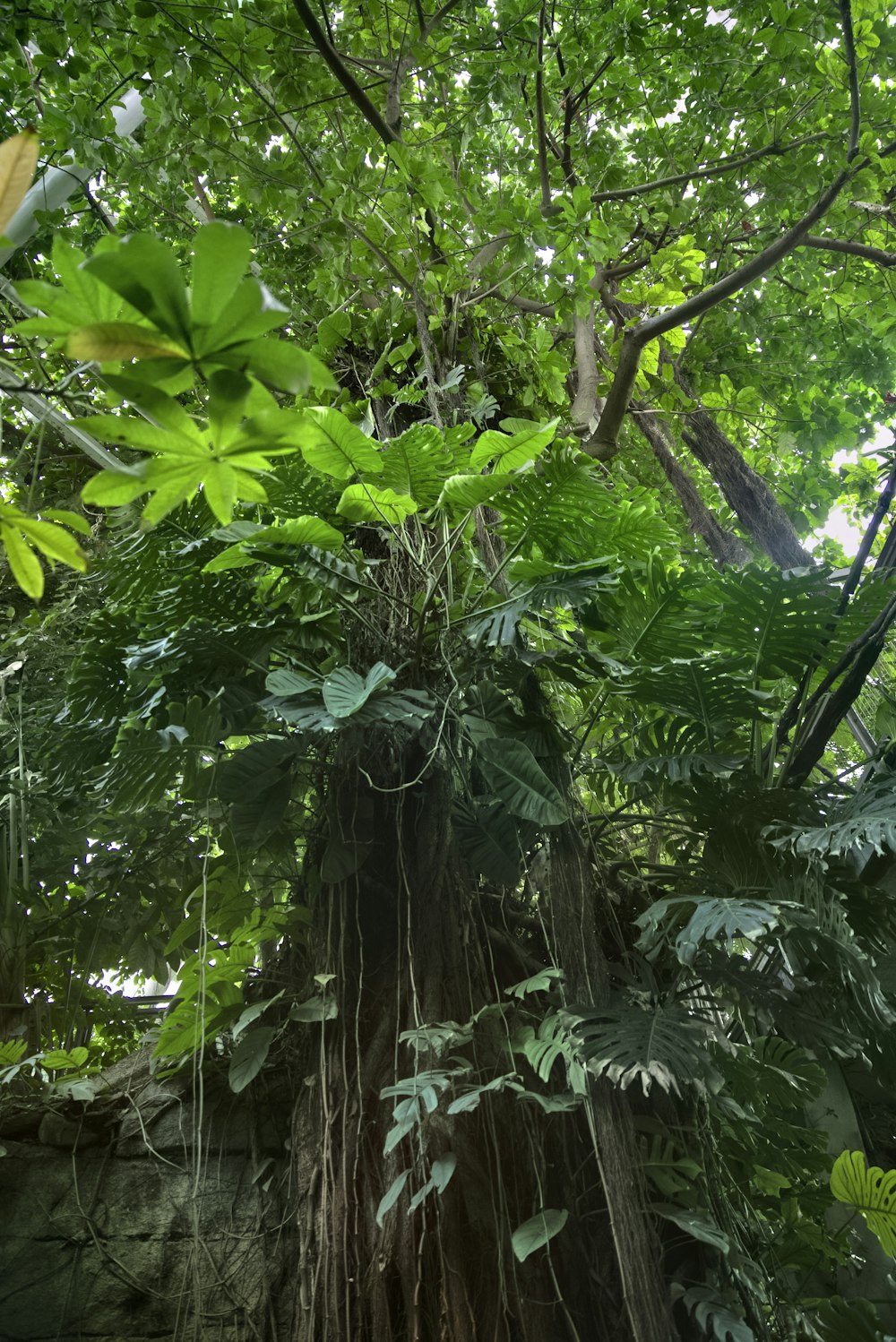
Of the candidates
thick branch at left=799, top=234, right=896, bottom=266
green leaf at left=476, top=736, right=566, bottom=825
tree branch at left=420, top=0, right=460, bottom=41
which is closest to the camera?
green leaf at left=476, top=736, right=566, bottom=825

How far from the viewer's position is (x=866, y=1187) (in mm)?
1454

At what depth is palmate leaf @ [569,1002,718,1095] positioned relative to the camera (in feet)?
4.05

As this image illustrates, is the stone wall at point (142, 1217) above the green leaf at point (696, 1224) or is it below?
above

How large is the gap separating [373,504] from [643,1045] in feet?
3.20

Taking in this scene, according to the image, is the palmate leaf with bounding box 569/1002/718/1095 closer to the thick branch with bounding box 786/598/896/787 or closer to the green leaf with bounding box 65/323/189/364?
the thick branch with bounding box 786/598/896/787

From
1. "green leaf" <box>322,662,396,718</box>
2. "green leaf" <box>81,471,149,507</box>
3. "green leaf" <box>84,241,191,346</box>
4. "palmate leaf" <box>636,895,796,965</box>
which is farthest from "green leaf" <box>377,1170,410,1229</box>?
"green leaf" <box>84,241,191,346</box>

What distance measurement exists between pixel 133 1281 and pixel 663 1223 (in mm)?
949

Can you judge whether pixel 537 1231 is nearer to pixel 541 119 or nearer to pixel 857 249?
pixel 541 119

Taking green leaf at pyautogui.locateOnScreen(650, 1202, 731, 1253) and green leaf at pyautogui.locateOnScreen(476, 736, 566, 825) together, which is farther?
green leaf at pyautogui.locateOnScreen(476, 736, 566, 825)

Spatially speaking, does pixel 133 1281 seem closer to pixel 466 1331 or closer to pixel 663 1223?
pixel 466 1331

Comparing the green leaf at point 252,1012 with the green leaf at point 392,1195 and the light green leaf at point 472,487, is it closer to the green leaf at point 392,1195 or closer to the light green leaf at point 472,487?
the green leaf at point 392,1195

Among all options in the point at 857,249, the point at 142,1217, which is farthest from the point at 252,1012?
the point at 857,249

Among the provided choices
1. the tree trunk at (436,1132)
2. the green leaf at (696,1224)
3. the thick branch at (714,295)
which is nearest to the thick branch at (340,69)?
the thick branch at (714,295)

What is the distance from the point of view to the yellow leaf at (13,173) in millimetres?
502
